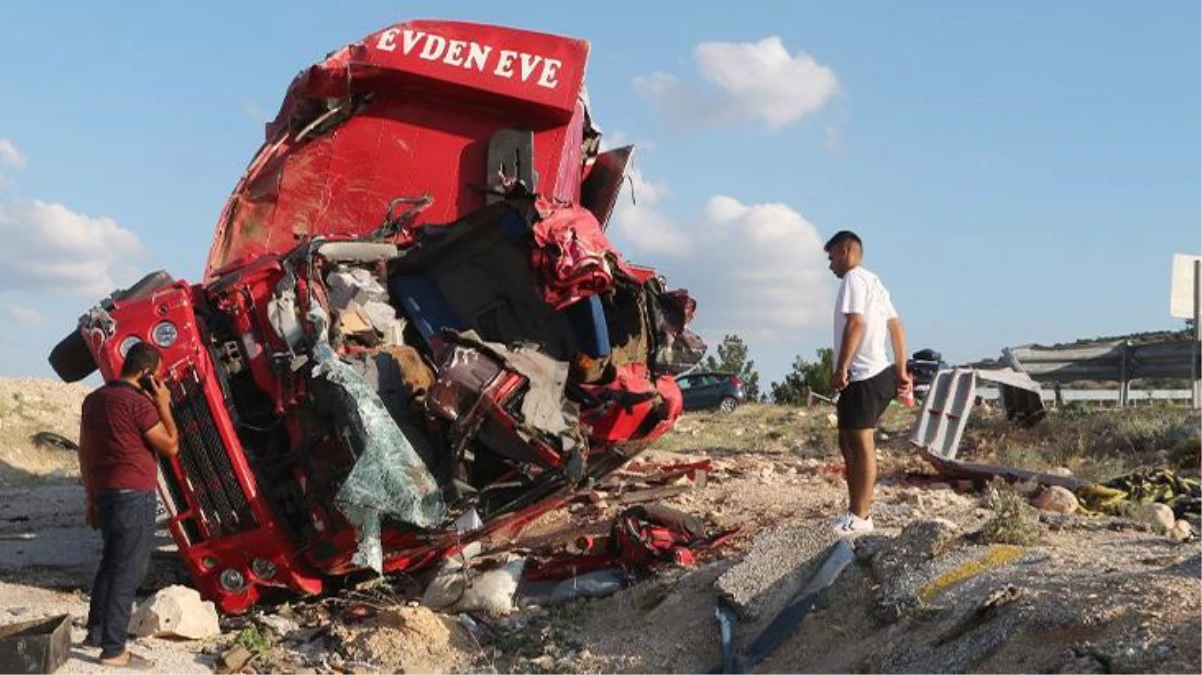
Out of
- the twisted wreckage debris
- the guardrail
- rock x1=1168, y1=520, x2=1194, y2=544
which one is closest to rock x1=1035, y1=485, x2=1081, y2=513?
the twisted wreckage debris

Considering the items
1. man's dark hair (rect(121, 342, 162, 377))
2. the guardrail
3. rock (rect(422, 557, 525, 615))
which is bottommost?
rock (rect(422, 557, 525, 615))

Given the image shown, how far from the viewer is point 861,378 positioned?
6086 millimetres

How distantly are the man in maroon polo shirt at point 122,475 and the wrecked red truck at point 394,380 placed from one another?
476 millimetres

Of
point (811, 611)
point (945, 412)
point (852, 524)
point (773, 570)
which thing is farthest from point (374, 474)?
point (945, 412)

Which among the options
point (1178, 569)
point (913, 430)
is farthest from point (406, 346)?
point (913, 430)

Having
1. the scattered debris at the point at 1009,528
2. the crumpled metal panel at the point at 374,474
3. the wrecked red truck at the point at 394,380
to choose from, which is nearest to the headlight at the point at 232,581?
the wrecked red truck at the point at 394,380

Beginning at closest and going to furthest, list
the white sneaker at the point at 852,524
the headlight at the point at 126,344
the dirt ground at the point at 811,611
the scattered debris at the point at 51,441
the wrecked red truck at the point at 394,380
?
the dirt ground at the point at 811,611 < the wrecked red truck at the point at 394,380 < the white sneaker at the point at 852,524 < the headlight at the point at 126,344 < the scattered debris at the point at 51,441

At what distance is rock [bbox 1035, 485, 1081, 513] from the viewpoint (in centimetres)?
702

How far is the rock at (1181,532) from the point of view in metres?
6.06

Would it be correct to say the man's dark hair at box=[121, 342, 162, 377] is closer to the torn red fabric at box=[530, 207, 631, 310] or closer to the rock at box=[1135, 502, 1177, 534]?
the torn red fabric at box=[530, 207, 631, 310]

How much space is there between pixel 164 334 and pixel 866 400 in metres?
3.36

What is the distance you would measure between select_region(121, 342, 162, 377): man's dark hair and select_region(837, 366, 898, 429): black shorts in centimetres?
319

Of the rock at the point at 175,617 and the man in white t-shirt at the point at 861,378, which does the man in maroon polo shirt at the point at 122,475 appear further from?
the man in white t-shirt at the point at 861,378

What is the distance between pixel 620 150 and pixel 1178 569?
16.9ft
